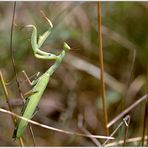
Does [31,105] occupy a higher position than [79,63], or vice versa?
[31,105]

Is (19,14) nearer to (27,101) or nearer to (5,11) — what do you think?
(5,11)

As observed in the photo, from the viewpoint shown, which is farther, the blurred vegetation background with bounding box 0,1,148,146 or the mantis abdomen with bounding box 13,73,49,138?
the blurred vegetation background with bounding box 0,1,148,146

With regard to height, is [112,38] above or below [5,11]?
below

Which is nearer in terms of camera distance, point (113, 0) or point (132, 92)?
point (132, 92)

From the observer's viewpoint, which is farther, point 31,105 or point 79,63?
point 79,63

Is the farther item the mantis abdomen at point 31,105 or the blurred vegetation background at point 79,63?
the blurred vegetation background at point 79,63

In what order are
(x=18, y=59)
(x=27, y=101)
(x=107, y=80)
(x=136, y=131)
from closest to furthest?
1. (x=27, y=101)
2. (x=18, y=59)
3. (x=136, y=131)
4. (x=107, y=80)

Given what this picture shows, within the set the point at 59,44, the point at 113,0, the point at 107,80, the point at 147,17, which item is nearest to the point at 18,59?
the point at 59,44

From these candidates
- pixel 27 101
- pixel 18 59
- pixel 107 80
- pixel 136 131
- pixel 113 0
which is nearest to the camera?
pixel 27 101
